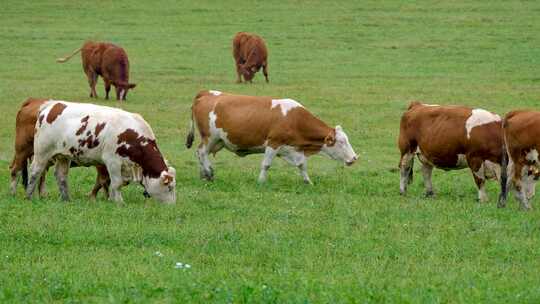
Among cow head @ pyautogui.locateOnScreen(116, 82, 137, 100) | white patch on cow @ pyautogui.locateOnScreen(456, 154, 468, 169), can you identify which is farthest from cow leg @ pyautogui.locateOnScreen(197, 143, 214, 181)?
cow head @ pyautogui.locateOnScreen(116, 82, 137, 100)

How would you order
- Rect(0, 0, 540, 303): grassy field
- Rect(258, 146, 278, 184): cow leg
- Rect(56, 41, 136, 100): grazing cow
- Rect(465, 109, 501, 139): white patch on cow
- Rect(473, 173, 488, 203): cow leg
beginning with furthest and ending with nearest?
Rect(56, 41, 136, 100): grazing cow
Rect(258, 146, 278, 184): cow leg
Rect(465, 109, 501, 139): white patch on cow
Rect(473, 173, 488, 203): cow leg
Rect(0, 0, 540, 303): grassy field

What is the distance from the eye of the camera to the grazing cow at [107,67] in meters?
29.1

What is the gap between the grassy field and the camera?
9352 millimetres

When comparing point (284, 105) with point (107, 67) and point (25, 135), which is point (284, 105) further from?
point (107, 67)

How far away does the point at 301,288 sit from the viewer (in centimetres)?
911

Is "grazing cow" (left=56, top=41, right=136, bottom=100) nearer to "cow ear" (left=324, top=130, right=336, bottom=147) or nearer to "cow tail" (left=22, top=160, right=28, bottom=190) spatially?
"cow ear" (left=324, top=130, right=336, bottom=147)

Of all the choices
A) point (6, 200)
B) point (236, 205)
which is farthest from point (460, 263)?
point (6, 200)

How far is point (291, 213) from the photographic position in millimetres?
13469

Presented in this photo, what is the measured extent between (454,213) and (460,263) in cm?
321

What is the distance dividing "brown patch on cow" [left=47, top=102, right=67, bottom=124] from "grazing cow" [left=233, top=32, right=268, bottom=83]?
1871cm

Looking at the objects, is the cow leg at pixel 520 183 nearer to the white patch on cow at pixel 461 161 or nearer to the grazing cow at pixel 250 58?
the white patch on cow at pixel 461 161

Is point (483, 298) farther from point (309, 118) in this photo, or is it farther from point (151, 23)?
point (151, 23)

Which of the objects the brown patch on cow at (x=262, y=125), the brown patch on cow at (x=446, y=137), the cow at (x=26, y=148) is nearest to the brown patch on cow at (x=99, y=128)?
the cow at (x=26, y=148)

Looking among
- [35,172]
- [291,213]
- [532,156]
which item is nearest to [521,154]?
[532,156]
